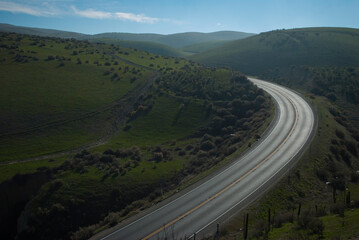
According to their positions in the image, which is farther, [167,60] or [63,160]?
[167,60]

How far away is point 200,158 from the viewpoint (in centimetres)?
4016

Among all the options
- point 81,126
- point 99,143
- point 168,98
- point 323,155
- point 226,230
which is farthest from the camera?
point 168,98

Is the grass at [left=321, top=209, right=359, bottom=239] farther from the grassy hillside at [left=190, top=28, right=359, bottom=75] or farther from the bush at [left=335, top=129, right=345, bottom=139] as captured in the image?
the grassy hillside at [left=190, top=28, right=359, bottom=75]

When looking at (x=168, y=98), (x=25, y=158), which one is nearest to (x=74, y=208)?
(x=25, y=158)

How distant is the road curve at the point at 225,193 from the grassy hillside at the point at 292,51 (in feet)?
263

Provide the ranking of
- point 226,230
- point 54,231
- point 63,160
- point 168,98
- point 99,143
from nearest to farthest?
point 226,230
point 54,231
point 63,160
point 99,143
point 168,98

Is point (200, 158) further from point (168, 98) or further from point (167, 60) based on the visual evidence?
point (167, 60)

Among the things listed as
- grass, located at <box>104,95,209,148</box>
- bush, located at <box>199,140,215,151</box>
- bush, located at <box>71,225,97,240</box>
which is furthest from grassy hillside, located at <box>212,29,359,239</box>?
grass, located at <box>104,95,209,148</box>

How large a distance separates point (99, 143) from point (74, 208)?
19.2 meters

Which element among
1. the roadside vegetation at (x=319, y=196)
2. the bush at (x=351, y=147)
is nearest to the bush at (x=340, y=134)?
the roadside vegetation at (x=319, y=196)

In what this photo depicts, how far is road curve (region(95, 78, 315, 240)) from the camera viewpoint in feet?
72.4

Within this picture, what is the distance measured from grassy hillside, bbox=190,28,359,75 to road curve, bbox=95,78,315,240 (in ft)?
263

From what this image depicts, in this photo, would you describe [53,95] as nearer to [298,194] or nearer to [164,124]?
[164,124]

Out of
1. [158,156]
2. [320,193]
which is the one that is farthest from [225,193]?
[158,156]
